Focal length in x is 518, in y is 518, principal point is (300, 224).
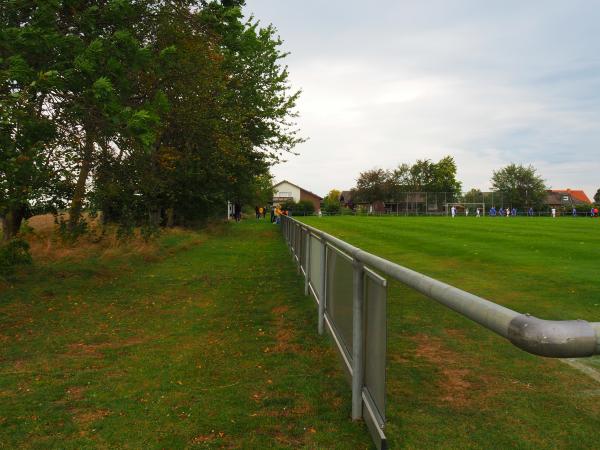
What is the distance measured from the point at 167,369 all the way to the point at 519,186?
333 ft

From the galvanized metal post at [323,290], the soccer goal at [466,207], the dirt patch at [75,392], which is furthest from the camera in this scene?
the soccer goal at [466,207]

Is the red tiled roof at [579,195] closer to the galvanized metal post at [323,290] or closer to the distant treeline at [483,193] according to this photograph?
the distant treeline at [483,193]

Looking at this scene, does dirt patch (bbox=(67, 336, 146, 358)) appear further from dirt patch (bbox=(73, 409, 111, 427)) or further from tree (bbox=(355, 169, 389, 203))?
tree (bbox=(355, 169, 389, 203))

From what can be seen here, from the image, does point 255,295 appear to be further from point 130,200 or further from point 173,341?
point 130,200

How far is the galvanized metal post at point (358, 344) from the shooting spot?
375 centimetres

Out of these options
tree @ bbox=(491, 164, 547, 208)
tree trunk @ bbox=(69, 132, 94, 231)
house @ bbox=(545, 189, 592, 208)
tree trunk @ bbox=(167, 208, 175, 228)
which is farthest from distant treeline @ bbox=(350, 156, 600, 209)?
tree trunk @ bbox=(69, 132, 94, 231)

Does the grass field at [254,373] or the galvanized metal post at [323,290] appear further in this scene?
the galvanized metal post at [323,290]

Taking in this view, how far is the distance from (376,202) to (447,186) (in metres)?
23.9

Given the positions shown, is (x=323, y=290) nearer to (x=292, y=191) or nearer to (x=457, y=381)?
(x=457, y=381)

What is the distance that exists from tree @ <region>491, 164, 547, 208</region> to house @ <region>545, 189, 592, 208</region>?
49.9 ft

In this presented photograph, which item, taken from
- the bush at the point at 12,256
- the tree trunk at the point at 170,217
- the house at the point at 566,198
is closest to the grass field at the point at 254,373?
the bush at the point at 12,256

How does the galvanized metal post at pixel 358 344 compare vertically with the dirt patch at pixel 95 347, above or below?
above

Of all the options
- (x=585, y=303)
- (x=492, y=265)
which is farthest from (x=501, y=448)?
(x=492, y=265)

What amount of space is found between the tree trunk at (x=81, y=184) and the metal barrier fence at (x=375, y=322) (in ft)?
19.1
